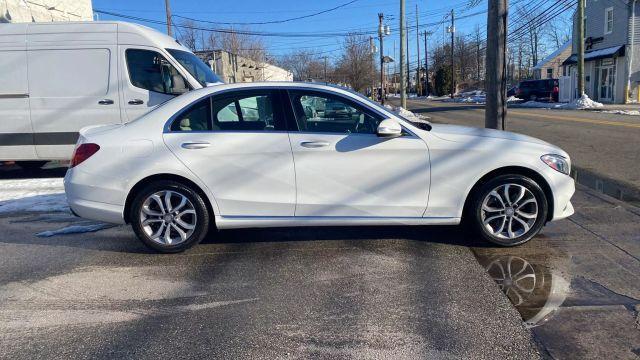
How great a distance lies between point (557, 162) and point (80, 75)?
7.37m

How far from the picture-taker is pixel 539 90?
3850cm

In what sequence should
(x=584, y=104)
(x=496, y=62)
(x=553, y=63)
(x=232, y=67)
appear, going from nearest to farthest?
(x=496, y=62)
(x=584, y=104)
(x=232, y=67)
(x=553, y=63)

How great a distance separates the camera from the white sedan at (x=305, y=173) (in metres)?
4.54

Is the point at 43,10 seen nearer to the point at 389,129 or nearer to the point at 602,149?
the point at 389,129

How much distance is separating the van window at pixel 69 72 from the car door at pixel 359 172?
5.10 meters

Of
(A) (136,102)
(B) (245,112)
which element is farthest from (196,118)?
(A) (136,102)

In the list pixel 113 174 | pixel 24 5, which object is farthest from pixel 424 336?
pixel 24 5

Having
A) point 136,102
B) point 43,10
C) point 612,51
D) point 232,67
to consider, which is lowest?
point 136,102

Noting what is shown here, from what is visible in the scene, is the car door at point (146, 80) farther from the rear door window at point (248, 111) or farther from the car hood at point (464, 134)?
the car hood at point (464, 134)

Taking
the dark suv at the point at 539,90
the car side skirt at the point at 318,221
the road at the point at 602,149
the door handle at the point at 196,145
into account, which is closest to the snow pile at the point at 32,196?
the door handle at the point at 196,145

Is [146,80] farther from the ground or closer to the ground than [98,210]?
farther from the ground

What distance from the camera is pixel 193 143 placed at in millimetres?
4566

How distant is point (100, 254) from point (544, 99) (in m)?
39.5

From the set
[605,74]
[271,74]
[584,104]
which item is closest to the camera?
[584,104]
